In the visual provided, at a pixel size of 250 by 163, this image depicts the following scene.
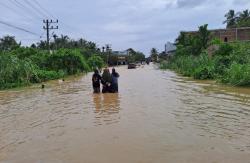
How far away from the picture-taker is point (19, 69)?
107 feet

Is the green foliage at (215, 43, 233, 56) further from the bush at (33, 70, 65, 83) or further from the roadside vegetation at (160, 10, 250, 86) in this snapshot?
the bush at (33, 70, 65, 83)

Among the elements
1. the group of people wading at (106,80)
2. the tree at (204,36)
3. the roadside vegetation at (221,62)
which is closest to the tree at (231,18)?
the roadside vegetation at (221,62)

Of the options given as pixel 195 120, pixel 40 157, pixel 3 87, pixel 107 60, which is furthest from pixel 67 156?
pixel 107 60

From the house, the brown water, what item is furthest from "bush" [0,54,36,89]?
the house

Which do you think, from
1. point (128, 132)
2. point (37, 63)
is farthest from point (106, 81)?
point (37, 63)

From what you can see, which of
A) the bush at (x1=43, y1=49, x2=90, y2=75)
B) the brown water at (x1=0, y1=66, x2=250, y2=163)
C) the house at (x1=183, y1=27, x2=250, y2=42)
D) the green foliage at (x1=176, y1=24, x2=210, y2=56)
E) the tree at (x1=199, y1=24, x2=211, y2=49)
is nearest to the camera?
the brown water at (x1=0, y1=66, x2=250, y2=163)

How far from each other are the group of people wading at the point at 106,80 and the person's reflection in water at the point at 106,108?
80cm

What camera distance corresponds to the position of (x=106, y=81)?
22.2 m

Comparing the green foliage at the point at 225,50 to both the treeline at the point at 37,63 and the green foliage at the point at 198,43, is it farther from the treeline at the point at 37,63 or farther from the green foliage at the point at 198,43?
the green foliage at the point at 198,43

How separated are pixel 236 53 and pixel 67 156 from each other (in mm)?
29362

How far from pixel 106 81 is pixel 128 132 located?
36.8 ft

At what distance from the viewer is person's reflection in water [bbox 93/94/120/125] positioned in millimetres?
13393

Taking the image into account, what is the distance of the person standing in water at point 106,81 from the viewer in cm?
2181

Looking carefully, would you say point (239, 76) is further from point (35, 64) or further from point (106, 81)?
point (35, 64)
